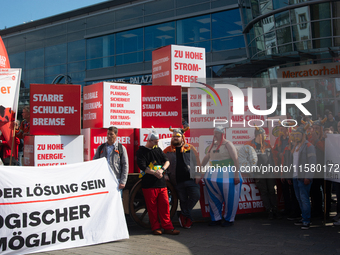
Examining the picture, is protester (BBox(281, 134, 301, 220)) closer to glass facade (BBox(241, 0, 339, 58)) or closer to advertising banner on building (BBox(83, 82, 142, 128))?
advertising banner on building (BBox(83, 82, 142, 128))

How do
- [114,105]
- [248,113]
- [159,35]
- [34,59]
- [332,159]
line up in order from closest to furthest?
1. [332,159]
2. [114,105]
3. [248,113]
4. [159,35]
5. [34,59]

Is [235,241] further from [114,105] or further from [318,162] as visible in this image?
[114,105]

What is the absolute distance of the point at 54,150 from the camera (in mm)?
7000

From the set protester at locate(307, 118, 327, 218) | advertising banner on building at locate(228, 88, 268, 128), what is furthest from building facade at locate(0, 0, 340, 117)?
protester at locate(307, 118, 327, 218)

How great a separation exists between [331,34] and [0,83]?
17.4 metres

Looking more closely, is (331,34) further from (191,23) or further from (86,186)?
(86,186)

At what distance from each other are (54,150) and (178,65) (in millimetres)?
3573

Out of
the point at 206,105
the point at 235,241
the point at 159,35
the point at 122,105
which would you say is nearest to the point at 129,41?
the point at 159,35

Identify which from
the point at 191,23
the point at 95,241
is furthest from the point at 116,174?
the point at 191,23

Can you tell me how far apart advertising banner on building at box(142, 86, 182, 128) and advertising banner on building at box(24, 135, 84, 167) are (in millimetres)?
1521

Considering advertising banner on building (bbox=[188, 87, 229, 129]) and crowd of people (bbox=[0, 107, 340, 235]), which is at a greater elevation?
advertising banner on building (bbox=[188, 87, 229, 129])

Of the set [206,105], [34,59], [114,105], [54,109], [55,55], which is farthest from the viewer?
[34,59]

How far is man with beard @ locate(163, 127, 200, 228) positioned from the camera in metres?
7.00

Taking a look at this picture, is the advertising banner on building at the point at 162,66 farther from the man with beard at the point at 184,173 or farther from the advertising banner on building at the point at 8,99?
the advertising banner on building at the point at 8,99
